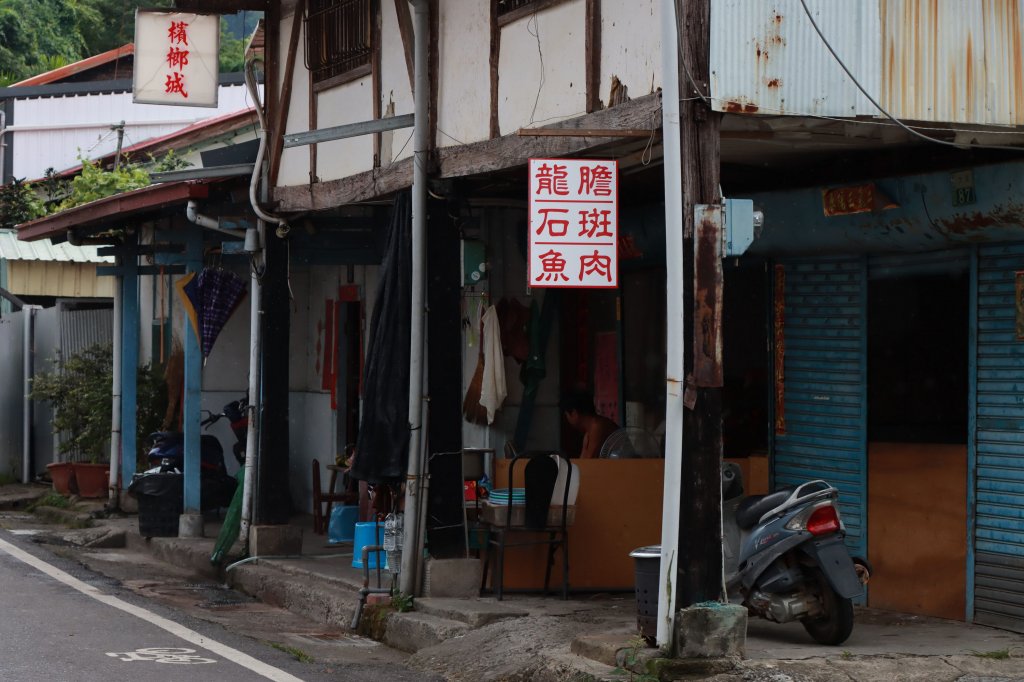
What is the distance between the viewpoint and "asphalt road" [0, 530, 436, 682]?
8414mm

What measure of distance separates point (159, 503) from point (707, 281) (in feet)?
30.4

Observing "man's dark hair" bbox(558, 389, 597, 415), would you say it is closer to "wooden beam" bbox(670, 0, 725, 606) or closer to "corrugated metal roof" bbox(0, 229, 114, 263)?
"wooden beam" bbox(670, 0, 725, 606)

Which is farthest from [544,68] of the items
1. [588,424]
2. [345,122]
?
[345,122]

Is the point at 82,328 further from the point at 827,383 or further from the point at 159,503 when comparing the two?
the point at 827,383

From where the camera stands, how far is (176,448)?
16.8m

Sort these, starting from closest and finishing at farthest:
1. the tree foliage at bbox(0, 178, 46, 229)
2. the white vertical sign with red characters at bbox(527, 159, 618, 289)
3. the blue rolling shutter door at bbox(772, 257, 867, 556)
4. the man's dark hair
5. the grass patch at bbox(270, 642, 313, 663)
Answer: the white vertical sign with red characters at bbox(527, 159, 618, 289) < the grass patch at bbox(270, 642, 313, 663) < the blue rolling shutter door at bbox(772, 257, 867, 556) < the man's dark hair < the tree foliage at bbox(0, 178, 46, 229)

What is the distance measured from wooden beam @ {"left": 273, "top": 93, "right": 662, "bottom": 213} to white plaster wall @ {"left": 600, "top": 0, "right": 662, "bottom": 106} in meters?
0.15

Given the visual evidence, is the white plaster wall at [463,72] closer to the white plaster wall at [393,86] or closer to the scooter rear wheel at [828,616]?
the white plaster wall at [393,86]

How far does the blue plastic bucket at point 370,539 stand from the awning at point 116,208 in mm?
4202

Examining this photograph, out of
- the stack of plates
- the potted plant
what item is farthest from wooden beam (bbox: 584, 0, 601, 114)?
the potted plant

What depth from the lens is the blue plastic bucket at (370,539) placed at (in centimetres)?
1182

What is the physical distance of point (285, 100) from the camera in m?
13.8

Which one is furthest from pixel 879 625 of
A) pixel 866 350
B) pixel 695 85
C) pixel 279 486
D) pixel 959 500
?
pixel 279 486

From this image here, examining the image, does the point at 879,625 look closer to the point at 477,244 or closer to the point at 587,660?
the point at 587,660
